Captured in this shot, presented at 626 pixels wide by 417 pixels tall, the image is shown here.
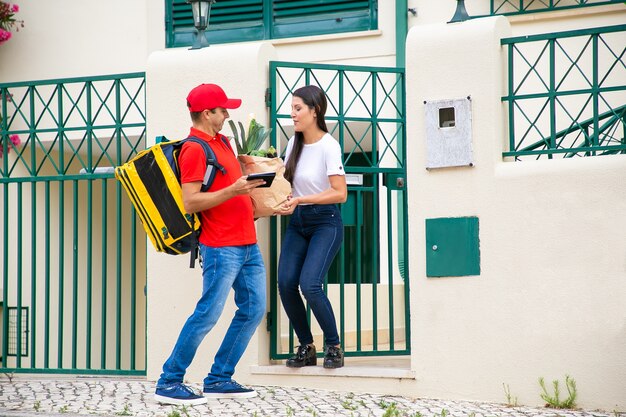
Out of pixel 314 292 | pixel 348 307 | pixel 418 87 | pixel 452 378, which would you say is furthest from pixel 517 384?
pixel 348 307

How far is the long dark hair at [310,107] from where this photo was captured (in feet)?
21.8

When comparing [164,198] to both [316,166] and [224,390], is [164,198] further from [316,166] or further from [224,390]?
[224,390]

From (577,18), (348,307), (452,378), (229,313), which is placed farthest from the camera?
(577,18)

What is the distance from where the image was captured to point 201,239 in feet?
20.3

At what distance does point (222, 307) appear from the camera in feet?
20.3

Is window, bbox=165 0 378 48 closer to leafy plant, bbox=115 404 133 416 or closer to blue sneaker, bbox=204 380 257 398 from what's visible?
blue sneaker, bbox=204 380 257 398

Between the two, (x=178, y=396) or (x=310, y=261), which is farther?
(x=310, y=261)

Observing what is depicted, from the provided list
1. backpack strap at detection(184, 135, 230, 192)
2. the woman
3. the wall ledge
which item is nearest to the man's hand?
backpack strap at detection(184, 135, 230, 192)

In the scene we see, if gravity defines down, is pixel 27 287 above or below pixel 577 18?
below

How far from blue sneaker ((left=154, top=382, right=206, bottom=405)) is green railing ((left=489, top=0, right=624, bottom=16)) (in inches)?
217

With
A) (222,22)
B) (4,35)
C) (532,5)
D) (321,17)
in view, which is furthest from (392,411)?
(4,35)

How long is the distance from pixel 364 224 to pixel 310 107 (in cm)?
206

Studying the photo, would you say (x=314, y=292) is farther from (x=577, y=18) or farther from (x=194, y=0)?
(x=577, y=18)

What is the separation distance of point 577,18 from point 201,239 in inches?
208
